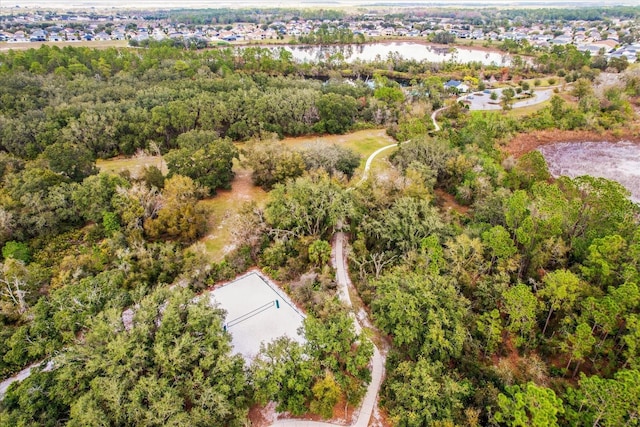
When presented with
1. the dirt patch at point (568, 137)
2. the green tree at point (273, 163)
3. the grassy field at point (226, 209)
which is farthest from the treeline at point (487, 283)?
the dirt patch at point (568, 137)

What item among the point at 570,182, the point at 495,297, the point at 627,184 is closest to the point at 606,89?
the point at 627,184

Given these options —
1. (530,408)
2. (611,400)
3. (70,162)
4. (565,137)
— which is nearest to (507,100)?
(565,137)

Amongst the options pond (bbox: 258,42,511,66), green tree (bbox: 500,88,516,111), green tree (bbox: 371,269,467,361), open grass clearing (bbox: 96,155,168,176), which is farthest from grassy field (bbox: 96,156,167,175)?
pond (bbox: 258,42,511,66)

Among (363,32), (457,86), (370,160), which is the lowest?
(370,160)

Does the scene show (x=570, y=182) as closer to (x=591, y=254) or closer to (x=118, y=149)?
(x=591, y=254)

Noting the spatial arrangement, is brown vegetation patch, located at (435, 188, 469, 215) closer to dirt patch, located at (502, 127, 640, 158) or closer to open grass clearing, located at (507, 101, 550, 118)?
dirt patch, located at (502, 127, 640, 158)

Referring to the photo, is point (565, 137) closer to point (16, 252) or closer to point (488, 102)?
point (488, 102)

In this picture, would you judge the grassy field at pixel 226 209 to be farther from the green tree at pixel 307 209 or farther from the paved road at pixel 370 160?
the paved road at pixel 370 160
